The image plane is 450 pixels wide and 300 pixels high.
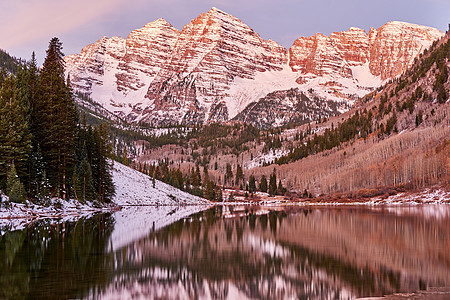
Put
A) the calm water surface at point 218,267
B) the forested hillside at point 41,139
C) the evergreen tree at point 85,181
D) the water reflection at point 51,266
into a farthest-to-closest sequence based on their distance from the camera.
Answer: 1. the evergreen tree at point 85,181
2. the forested hillside at point 41,139
3. the calm water surface at point 218,267
4. the water reflection at point 51,266

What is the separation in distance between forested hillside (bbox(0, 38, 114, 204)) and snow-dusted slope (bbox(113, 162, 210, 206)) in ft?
95.1

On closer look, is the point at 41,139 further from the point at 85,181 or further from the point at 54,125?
the point at 85,181

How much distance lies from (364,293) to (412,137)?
18554 centimetres

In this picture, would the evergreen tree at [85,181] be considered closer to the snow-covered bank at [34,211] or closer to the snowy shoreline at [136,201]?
the snowy shoreline at [136,201]

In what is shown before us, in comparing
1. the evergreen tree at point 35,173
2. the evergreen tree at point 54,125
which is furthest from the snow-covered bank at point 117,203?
the evergreen tree at point 54,125

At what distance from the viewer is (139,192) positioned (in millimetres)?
125125

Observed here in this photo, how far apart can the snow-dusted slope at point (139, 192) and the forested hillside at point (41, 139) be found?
28984 mm

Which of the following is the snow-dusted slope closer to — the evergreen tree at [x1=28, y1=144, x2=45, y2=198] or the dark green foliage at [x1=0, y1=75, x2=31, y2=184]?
the evergreen tree at [x1=28, y1=144, x2=45, y2=198]

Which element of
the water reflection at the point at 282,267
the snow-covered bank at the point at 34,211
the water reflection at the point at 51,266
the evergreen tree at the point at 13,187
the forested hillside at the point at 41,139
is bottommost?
the water reflection at the point at 282,267

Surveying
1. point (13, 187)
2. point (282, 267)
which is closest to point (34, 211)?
point (13, 187)

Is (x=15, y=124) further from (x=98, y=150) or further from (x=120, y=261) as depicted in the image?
(x=120, y=261)

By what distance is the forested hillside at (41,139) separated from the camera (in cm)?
5659

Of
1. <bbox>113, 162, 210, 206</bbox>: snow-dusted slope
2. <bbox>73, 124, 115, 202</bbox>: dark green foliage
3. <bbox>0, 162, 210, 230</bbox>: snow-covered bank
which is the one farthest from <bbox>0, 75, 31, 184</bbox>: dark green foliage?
<bbox>113, 162, 210, 206</bbox>: snow-dusted slope

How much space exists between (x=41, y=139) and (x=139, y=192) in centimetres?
5944
